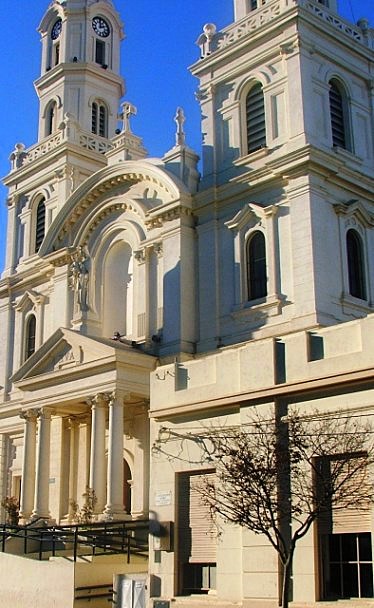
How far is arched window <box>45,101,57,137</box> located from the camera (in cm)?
4575

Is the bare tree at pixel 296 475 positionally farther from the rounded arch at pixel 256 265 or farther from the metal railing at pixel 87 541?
the rounded arch at pixel 256 265

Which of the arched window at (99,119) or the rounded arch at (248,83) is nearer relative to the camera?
the rounded arch at (248,83)

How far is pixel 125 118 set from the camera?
128 feet

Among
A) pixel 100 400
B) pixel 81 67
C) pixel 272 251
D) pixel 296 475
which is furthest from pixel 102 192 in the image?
pixel 296 475

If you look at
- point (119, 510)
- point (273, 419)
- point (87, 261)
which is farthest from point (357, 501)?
point (87, 261)

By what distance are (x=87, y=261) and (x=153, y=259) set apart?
3.86 meters

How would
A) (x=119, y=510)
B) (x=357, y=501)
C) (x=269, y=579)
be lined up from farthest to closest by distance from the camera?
(x=119, y=510), (x=269, y=579), (x=357, y=501)

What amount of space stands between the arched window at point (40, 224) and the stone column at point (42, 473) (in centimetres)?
1191

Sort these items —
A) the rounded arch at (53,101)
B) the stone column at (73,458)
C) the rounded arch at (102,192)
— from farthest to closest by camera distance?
the rounded arch at (53,101)
the stone column at (73,458)
the rounded arch at (102,192)

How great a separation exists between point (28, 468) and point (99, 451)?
480 centimetres

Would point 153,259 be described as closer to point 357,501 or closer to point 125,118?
point 125,118

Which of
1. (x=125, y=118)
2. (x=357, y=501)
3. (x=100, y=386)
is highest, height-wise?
(x=125, y=118)

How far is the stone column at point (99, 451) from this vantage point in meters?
30.0

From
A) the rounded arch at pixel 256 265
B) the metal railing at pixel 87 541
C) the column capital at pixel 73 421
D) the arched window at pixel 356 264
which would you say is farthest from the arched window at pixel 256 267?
the column capital at pixel 73 421
